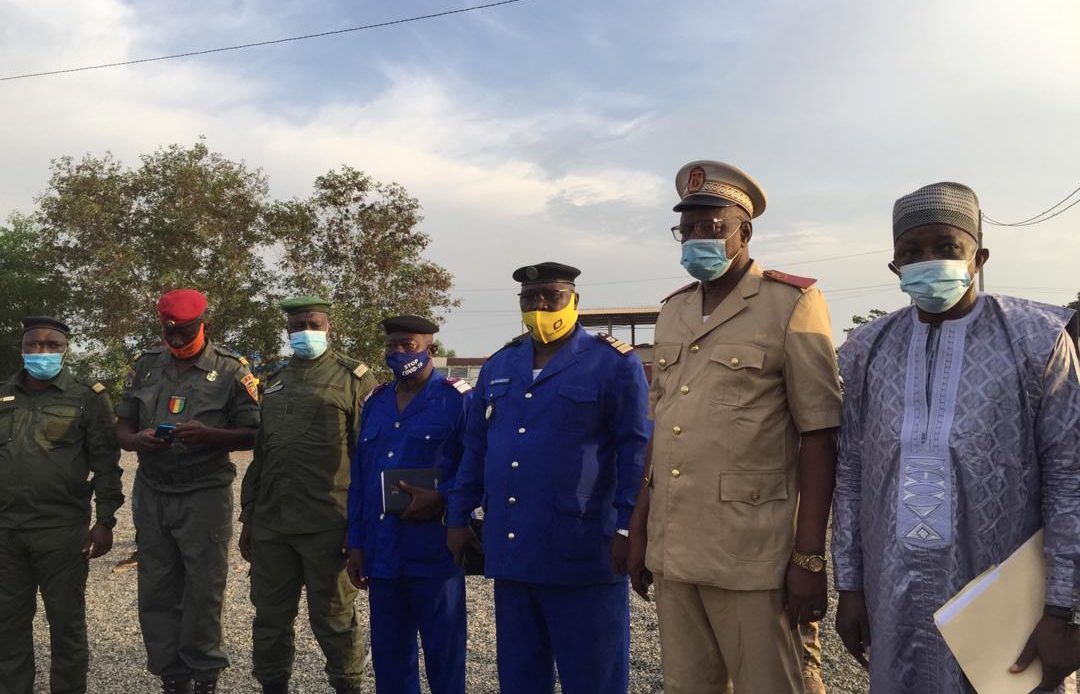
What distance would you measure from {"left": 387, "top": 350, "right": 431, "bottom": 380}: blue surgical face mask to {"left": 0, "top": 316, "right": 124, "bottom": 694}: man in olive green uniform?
167 cm

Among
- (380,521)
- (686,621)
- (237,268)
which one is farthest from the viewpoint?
(237,268)

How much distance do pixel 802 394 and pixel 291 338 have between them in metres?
3.01

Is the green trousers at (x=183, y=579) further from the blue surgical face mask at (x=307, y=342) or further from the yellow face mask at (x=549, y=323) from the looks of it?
the yellow face mask at (x=549, y=323)

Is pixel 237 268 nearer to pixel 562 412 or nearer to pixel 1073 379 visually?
pixel 562 412

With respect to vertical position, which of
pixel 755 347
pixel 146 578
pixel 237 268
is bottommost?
pixel 146 578

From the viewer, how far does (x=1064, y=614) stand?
2004 millimetres

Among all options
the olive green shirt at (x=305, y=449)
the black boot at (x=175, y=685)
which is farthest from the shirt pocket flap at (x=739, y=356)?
the black boot at (x=175, y=685)

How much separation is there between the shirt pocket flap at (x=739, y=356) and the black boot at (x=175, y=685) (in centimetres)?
344

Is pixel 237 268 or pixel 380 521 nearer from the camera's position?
pixel 380 521

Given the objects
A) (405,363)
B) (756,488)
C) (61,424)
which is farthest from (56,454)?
(756,488)

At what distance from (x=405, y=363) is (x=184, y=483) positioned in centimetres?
146

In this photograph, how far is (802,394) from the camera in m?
2.51

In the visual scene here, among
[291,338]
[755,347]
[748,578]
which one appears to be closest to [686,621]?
[748,578]

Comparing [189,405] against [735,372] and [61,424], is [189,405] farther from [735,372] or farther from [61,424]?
[735,372]
